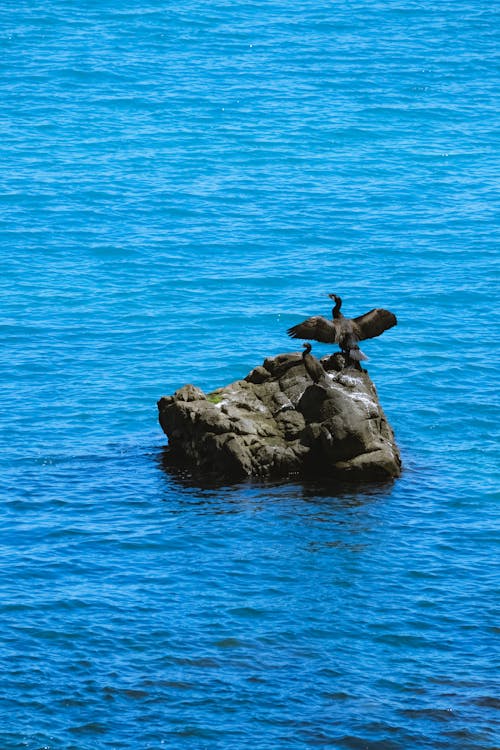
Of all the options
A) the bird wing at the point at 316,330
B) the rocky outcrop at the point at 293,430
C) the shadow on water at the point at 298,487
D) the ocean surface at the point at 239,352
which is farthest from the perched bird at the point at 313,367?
the ocean surface at the point at 239,352

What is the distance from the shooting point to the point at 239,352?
197 feet

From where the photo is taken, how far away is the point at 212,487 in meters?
43.5

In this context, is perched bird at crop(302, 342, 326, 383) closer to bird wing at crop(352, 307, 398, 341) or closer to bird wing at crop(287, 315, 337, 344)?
bird wing at crop(287, 315, 337, 344)

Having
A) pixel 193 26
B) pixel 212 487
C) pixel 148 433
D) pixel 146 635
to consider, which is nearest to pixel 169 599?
pixel 146 635

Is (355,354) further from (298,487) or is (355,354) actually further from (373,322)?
(298,487)

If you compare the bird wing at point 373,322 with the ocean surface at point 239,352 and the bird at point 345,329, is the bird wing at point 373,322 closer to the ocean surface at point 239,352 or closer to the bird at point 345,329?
the bird at point 345,329

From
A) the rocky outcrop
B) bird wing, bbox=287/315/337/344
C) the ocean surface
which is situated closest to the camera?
the ocean surface

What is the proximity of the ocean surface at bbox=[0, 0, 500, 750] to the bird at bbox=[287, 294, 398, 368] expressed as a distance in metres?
4.46

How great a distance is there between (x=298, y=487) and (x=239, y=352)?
17452 mm

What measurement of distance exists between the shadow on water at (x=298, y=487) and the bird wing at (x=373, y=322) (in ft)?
15.8

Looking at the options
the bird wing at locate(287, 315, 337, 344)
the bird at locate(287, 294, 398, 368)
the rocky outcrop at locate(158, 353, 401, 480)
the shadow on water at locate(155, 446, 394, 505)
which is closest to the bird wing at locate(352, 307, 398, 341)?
the bird at locate(287, 294, 398, 368)

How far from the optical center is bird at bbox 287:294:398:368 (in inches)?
1757

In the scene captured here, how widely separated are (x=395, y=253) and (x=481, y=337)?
41.4 ft

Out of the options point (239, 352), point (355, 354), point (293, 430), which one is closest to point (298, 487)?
point (293, 430)
